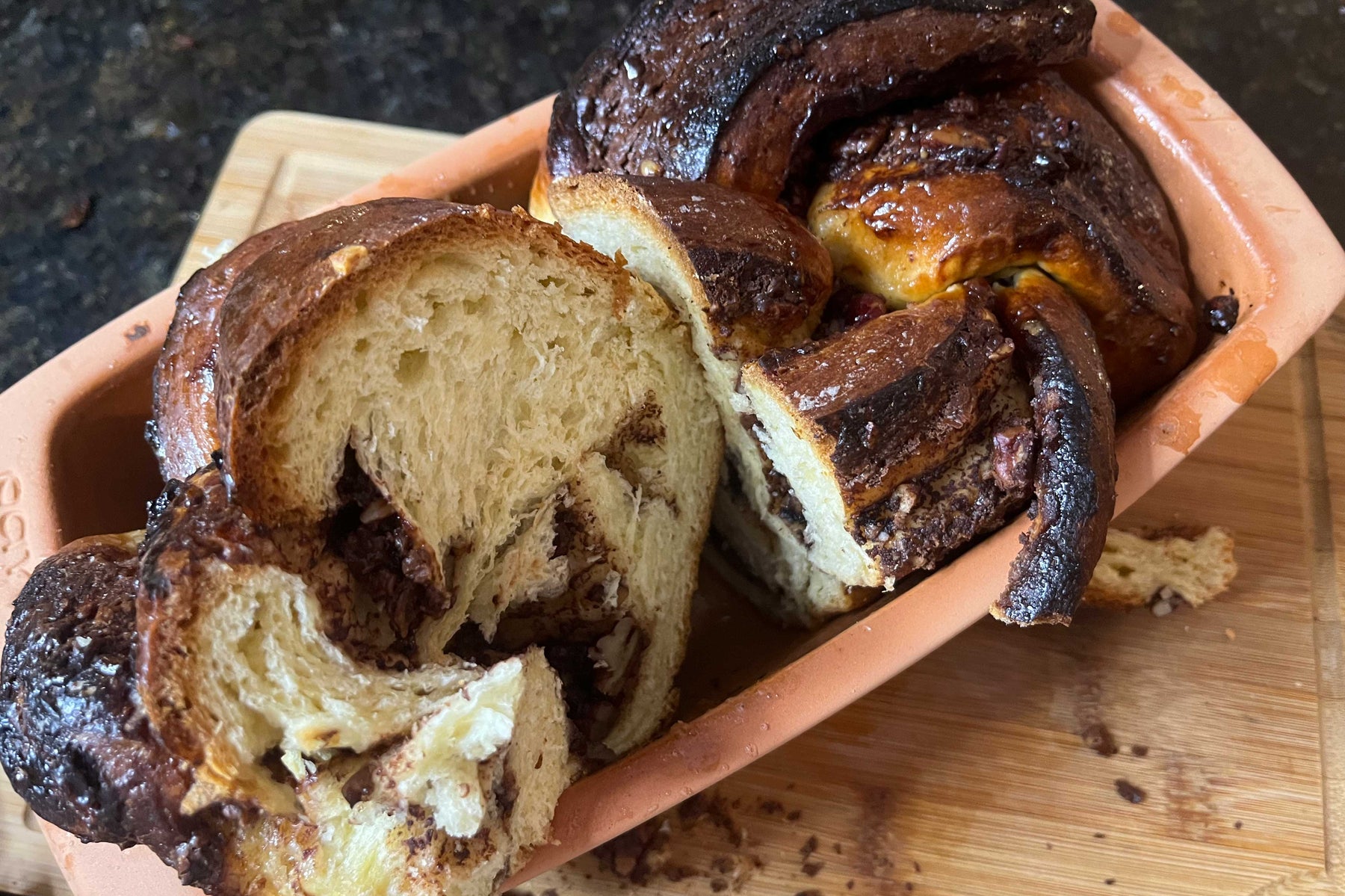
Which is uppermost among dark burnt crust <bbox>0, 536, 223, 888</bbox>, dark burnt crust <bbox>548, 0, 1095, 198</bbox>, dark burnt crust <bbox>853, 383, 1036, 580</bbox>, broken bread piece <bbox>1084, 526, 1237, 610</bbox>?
dark burnt crust <bbox>548, 0, 1095, 198</bbox>

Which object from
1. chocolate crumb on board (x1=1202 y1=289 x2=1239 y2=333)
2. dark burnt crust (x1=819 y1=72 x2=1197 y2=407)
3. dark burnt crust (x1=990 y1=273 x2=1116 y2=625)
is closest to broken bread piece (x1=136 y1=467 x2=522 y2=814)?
dark burnt crust (x1=990 y1=273 x2=1116 y2=625)

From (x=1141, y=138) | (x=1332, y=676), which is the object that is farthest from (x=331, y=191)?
(x=1332, y=676)

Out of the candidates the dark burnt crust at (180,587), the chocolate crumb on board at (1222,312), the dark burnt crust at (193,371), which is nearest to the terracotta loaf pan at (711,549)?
the chocolate crumb on board at (1222,312)

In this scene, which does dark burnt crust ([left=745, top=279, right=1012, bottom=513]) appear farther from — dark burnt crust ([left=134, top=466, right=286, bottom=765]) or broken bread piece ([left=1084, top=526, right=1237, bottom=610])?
dark burnt crust ([left=134, top=466, right=286, bottom=765])

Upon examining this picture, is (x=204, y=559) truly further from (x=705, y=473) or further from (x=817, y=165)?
(x=817, y=165)

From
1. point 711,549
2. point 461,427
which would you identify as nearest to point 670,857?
point 711,549

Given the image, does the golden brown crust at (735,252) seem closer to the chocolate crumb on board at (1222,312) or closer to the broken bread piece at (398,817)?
the broken bread piece at (398,817)

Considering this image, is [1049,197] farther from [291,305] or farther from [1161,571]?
[291,305]
